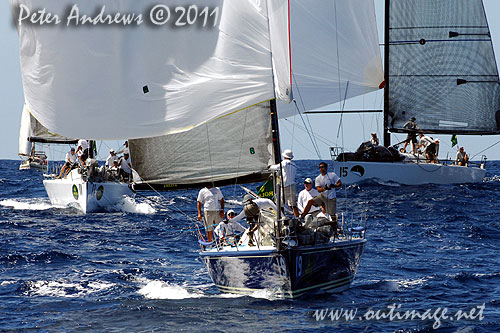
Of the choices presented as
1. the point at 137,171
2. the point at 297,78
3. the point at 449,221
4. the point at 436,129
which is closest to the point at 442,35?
the point at 436,129

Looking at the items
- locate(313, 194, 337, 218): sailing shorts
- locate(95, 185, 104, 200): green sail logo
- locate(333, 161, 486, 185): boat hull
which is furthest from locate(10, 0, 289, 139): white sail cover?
locate(333, 161, 486, 185): boat hull

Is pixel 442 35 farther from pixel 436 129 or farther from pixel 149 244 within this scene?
pixel 149 244

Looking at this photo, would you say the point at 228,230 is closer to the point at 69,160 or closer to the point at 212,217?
the point at 212,217

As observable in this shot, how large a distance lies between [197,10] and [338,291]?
606 centimetres

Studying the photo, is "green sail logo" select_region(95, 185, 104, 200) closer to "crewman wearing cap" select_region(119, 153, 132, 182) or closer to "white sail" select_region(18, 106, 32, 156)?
"crewman wearing cap" select_region(119, 153, 132, 182)

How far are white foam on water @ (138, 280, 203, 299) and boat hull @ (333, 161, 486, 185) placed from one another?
69.8ft

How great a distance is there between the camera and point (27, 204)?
3341 cm

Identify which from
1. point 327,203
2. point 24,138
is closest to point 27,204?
point 327,203

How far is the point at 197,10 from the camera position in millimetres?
14523

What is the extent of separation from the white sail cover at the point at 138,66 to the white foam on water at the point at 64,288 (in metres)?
3.02

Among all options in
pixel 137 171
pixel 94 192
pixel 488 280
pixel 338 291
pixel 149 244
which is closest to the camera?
pixel 338 291

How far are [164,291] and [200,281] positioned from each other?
4.36ft

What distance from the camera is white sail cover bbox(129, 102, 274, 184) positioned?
14992 millimetres

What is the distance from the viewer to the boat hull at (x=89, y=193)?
97.8 feet
